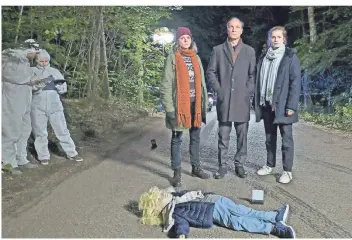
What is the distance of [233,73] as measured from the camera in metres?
2.21

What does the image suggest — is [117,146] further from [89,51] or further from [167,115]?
[89,51]

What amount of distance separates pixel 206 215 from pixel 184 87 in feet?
1.88

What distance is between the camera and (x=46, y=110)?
7.47 ft

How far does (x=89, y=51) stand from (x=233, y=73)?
2.23ft

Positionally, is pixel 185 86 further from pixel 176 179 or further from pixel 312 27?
pixel 312 27

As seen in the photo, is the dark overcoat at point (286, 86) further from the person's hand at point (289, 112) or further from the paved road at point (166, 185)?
the paved road at point (166, 185)

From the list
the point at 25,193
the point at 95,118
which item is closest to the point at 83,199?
the point at 25,193

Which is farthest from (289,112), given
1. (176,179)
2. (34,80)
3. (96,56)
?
(34,80)

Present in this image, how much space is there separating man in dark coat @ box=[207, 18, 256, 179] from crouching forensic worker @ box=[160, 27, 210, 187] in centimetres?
Result: 7

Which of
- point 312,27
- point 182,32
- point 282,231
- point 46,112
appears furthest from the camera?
point 312,27

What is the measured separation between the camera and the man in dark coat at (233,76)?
2.20 metres

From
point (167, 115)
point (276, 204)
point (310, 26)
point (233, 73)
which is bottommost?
point (276, 204)

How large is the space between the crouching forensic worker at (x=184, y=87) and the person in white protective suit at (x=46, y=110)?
49 centimetres

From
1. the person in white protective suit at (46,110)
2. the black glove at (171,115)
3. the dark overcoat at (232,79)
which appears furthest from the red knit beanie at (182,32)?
the person in white protective suit at (46,110)
